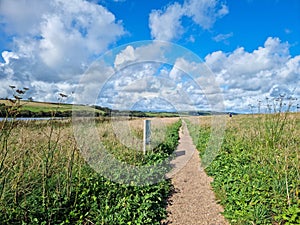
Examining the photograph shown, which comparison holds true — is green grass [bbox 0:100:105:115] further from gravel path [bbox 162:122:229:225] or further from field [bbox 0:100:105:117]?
gravel path [bbox 162:122:229:225]

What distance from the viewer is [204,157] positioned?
9.11 metres

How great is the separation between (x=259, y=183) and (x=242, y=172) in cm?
85

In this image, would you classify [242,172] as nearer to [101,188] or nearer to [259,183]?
[259,183]

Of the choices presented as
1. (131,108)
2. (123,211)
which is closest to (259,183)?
→ (123,211)

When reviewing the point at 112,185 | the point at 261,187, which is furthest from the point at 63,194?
the point at 261,187

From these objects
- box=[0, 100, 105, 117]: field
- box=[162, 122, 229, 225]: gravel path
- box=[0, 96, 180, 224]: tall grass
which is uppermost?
box=[0, 100, 105, 117]: field

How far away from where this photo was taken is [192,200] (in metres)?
5.50

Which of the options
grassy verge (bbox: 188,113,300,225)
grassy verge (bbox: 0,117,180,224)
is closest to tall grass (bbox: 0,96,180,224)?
grassy verge (bbox: 0,117,180,224)

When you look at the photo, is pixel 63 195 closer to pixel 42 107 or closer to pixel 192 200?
pixel 42 107

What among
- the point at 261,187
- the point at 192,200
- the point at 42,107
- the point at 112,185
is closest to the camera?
the point at 42,107

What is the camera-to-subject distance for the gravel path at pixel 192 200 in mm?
4545

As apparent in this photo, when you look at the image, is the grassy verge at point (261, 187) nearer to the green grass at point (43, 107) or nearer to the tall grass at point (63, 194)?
Result: the tall grass at point (63, 194)

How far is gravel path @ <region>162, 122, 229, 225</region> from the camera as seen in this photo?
454cm

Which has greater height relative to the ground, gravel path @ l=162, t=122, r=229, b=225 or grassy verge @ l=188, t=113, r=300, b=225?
grassy verge @ l=188, t=113, r=300, b=225
